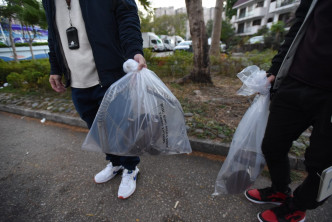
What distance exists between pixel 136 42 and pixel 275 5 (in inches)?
1173

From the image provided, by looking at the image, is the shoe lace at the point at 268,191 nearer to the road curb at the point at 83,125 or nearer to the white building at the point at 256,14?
the road curb at the point at 83,125

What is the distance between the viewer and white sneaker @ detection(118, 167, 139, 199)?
5.19 ft

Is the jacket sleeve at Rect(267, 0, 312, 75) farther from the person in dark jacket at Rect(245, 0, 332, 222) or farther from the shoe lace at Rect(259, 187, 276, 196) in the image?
the shoe lace at Rect(259, 187, 276, 196)

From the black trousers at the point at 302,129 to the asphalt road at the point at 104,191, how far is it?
479mm

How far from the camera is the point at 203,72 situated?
4.20m

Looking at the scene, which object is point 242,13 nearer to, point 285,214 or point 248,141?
point 248,141

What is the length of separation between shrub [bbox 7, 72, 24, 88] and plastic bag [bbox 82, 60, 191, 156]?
16.6 ft

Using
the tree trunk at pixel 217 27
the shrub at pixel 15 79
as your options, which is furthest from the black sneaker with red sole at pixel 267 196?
the tree trunk at pixel 217 27

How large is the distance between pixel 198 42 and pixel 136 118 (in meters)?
3.32

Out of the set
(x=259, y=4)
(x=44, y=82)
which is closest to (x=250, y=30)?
(x=259, y=4)

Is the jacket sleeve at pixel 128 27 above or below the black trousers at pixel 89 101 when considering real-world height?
above

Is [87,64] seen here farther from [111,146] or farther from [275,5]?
[275,5]

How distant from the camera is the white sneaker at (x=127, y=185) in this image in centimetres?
158

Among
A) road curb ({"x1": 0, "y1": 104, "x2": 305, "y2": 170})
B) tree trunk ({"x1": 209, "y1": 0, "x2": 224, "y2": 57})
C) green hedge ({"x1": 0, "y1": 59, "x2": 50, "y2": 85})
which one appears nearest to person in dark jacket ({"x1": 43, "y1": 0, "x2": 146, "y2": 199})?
road curb ({"x1": 0, "y1": 104, "x2": 305, "y2": 170})
